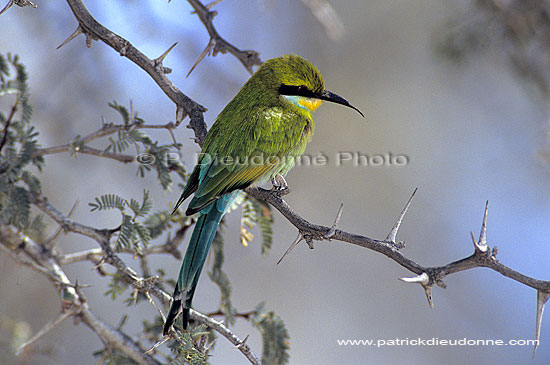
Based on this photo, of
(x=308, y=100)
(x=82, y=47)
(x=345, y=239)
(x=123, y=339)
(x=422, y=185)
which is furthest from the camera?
(x=422, y=185)

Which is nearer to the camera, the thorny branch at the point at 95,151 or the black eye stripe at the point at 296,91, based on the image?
the thorny branch at the point at 95,151

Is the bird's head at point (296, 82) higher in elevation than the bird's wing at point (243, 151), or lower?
higher

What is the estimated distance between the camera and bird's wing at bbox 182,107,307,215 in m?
2.08

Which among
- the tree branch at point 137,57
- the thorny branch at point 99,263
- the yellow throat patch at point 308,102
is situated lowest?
the thorny branch at point 99,263

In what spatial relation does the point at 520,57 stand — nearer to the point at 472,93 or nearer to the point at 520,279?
the point at 472,93

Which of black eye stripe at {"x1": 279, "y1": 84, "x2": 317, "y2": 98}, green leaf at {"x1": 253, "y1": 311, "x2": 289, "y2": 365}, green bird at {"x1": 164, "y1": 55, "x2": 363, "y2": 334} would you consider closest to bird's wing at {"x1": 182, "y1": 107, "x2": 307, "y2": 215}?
green bird at {"x1": 164, "y1": 55, "x2": 363, "y2": 334}

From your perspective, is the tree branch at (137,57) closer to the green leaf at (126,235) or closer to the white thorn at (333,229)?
the green leaf at (126,235)

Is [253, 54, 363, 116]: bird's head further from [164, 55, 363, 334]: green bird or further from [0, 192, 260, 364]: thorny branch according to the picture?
[0, 192, 260, 364]: thorny branch

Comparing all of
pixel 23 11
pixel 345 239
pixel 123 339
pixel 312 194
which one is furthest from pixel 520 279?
pixel 23 11

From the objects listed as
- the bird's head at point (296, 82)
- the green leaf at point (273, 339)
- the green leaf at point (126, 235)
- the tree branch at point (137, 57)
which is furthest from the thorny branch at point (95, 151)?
the green leaf at point (273, 339)

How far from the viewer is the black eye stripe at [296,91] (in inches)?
101

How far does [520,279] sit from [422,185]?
10.2 ft

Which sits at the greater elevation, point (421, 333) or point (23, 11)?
point (23, 11)

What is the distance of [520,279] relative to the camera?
4.32ft
